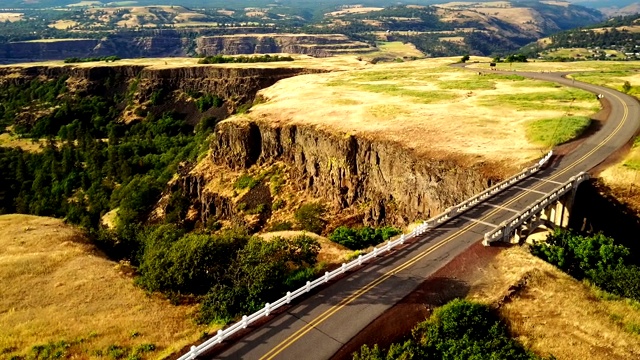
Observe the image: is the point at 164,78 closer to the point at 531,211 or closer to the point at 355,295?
the point at 531,211

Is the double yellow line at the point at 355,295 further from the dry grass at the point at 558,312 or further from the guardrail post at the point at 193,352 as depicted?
the dry grass at the point at 558,312

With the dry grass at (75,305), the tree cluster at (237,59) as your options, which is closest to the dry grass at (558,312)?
the dry grass at (75,305)

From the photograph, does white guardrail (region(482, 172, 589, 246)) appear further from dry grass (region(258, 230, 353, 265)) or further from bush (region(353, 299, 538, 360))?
dry grass (region(258, 230, 353, 265))

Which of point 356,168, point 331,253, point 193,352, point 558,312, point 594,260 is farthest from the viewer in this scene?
point 356,168

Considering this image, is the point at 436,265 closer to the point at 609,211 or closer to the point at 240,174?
the point at 609,211

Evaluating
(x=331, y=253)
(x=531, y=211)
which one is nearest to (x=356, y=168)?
(x=331, y=253)

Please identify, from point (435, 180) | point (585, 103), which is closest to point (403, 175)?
point (435, 180)

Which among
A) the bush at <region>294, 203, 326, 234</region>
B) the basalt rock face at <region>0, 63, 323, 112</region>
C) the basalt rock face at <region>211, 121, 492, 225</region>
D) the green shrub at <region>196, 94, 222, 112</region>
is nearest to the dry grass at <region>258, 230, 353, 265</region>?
the basalt rock face at <region>211, 121, 492, 225</region>
